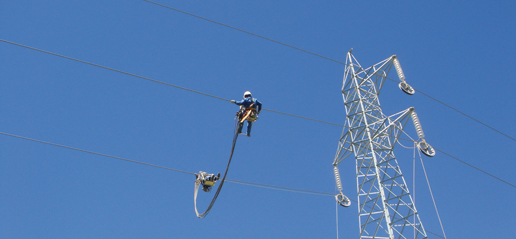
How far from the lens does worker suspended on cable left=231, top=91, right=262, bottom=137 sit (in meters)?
13.4

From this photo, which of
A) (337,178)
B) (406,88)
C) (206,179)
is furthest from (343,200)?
(206,179)

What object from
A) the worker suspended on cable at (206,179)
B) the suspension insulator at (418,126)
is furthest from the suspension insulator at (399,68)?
the worker suspended on cable at (206,179)

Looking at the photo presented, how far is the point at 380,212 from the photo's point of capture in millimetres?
15164

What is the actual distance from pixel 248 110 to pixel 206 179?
7.56 ft

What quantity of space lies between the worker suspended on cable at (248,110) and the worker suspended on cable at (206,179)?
149cm

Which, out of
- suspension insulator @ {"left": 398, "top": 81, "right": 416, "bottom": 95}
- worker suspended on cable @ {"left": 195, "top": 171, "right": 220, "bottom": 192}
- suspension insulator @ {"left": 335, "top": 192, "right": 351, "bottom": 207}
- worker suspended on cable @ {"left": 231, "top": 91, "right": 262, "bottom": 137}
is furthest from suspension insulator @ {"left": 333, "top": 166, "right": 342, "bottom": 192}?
worker suspended on cable @ {"left": 195, "top": 171, "right": 220, "bottom": 192}

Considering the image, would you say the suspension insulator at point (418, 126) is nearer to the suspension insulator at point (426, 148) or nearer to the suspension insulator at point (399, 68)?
the suspension insulator at point (426, 148)

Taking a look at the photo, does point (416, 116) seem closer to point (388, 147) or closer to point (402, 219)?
point (388, 147)

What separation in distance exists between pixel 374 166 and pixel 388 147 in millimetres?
905

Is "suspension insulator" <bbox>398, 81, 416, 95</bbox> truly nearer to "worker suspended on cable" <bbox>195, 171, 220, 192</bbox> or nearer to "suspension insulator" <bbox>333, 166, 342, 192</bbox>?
"suspension insulator" <bbox>333, 166, 342, 192</bbox>

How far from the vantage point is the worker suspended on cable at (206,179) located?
13.6 metres

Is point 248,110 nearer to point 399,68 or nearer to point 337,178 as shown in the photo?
point 337,178

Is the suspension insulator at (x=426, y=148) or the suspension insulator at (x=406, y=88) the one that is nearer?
the suspension insulator at (x=426, y=148)

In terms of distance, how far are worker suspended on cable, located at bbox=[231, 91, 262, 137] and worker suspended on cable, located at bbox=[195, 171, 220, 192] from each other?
149 centimetres
